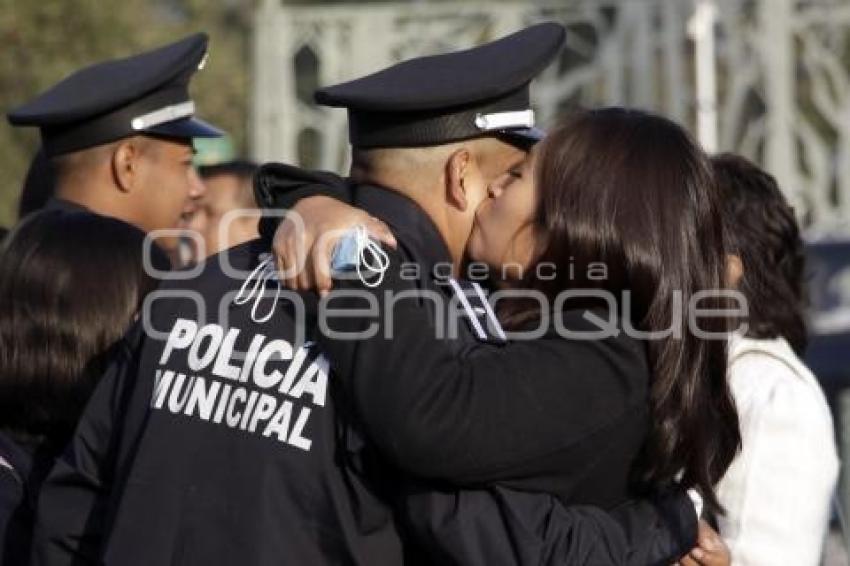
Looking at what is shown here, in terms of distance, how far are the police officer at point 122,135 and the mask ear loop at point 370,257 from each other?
7.24 feet

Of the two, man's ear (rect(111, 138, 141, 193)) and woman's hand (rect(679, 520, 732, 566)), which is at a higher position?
man's ear (rect(111, 138, 141, 193))

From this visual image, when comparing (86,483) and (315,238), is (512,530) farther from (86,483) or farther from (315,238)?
(86,483)

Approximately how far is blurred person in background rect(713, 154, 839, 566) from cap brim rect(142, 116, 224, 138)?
1.68 metres

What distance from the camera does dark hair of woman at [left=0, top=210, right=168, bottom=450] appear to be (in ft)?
11.6

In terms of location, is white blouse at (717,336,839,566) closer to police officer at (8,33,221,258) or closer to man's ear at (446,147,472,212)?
man's ear at (446,147,472,212)

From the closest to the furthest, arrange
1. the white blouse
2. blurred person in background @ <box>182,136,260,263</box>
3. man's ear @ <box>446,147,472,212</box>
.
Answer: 1. man's ear @ <box>446,147,472,212</box>
2. the white blouse
3. blurred person in background @ <box>182,136,260,263</box>

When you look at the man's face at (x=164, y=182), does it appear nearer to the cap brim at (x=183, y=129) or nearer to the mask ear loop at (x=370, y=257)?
the cap brim at (x=183, y=129)

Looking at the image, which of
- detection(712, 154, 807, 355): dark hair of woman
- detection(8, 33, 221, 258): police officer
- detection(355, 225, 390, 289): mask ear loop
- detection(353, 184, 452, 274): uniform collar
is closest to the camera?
detection(355, 225, 390, 289): mask ear loop

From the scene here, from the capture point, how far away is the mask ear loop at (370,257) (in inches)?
106

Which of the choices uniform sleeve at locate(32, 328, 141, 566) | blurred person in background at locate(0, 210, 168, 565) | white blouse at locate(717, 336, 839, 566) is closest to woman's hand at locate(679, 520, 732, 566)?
white blouse at locate(717, 336, 839, 566)

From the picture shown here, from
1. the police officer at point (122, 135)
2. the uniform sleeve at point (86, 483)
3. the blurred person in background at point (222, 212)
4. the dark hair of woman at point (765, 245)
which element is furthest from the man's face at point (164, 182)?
the uniform sleeve at point (86, 483)

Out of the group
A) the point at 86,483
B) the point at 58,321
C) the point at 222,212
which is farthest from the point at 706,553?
A: the point at 222,212

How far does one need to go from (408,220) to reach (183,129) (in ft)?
7.18

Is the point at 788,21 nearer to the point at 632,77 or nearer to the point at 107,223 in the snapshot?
the point at 632,77
